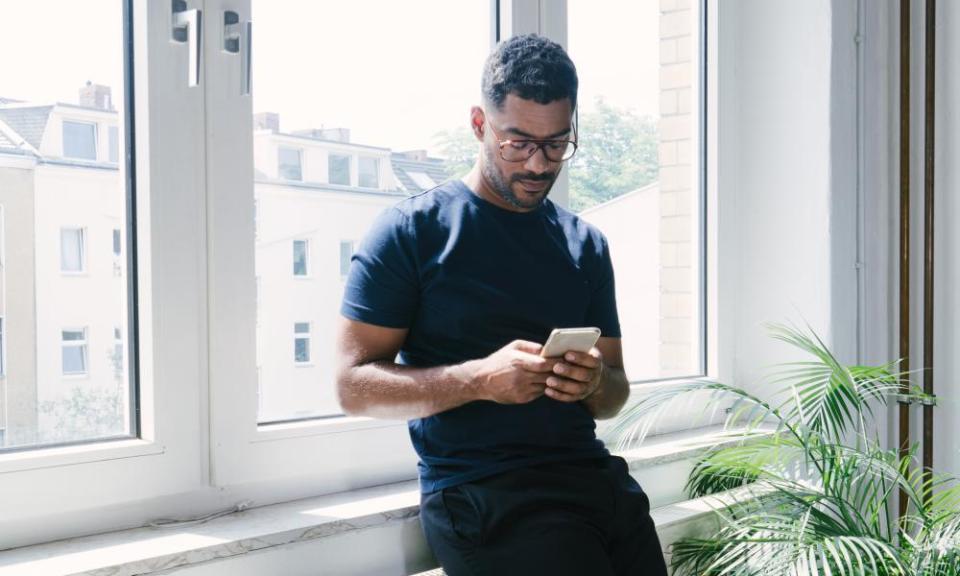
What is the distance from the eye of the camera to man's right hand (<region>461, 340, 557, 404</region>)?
1528 mm

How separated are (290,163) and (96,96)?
38 centimetres

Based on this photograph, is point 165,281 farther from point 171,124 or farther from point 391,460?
point 391,460

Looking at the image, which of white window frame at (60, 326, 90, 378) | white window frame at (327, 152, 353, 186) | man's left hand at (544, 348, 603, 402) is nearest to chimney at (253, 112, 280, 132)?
white window frame at (327, 152, 353, 186)

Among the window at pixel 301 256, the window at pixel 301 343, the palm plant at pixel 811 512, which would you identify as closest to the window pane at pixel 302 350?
the window at pixel 301 343

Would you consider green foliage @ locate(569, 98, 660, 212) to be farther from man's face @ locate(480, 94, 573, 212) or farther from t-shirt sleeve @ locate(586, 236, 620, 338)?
man's face @ locate(480, 94, 573, 212)

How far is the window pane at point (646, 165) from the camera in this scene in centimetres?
258

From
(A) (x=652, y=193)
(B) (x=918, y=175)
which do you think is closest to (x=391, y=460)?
(A) (x=652, y=193)

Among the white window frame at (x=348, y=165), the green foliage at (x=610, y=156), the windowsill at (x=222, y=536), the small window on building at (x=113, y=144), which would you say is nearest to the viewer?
the windowsill at (x=222, y=536)

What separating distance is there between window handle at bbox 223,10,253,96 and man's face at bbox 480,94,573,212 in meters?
0.43

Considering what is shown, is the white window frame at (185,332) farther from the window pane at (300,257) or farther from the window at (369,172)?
the window at (369,172)

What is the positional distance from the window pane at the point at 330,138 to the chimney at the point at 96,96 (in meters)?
0.27

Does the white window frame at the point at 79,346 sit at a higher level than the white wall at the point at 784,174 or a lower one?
lower

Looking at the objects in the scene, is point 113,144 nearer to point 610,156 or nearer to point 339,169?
point 339,169

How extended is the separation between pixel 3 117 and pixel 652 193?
1.78 m
